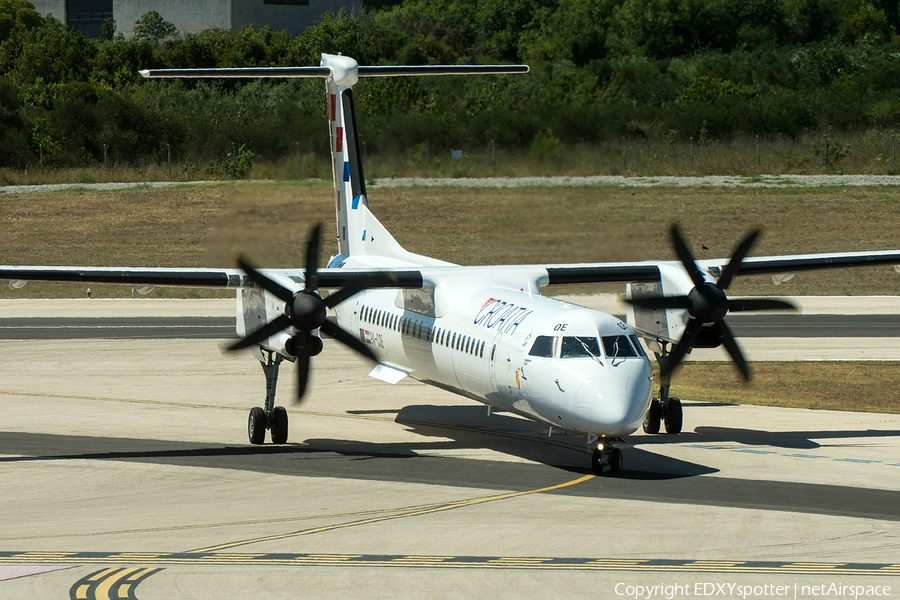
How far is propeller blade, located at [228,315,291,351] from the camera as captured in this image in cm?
2047

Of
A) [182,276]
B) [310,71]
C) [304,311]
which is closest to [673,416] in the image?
[304,311]

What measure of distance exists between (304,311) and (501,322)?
361 cm

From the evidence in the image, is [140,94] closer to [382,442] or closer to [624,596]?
[382,442]

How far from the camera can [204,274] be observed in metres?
21.5

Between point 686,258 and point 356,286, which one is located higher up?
point 686,258

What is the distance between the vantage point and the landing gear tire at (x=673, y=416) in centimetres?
2317

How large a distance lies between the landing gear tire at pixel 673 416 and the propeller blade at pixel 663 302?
2.51 metres

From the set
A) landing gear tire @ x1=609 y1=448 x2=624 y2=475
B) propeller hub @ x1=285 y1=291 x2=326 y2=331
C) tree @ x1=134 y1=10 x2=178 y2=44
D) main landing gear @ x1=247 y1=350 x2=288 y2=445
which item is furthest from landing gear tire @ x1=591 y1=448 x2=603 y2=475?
tree @ x1=134 y1=10 x2=178 y2=44

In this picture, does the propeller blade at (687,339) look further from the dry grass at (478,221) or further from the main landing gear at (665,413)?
the dry grass at (478,221)

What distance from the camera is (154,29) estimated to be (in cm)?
10206

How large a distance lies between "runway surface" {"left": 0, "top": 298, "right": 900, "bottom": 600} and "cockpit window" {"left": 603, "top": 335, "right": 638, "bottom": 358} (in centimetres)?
222

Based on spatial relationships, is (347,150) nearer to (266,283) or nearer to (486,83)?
(266,283)

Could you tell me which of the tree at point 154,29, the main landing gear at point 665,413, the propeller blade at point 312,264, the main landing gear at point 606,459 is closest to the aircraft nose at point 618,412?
the main landing gear at point 606,459

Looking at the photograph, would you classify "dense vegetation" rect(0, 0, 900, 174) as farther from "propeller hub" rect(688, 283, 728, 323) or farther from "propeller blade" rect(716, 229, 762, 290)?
"propeller hub" rect(688, 283, 728, 323)
